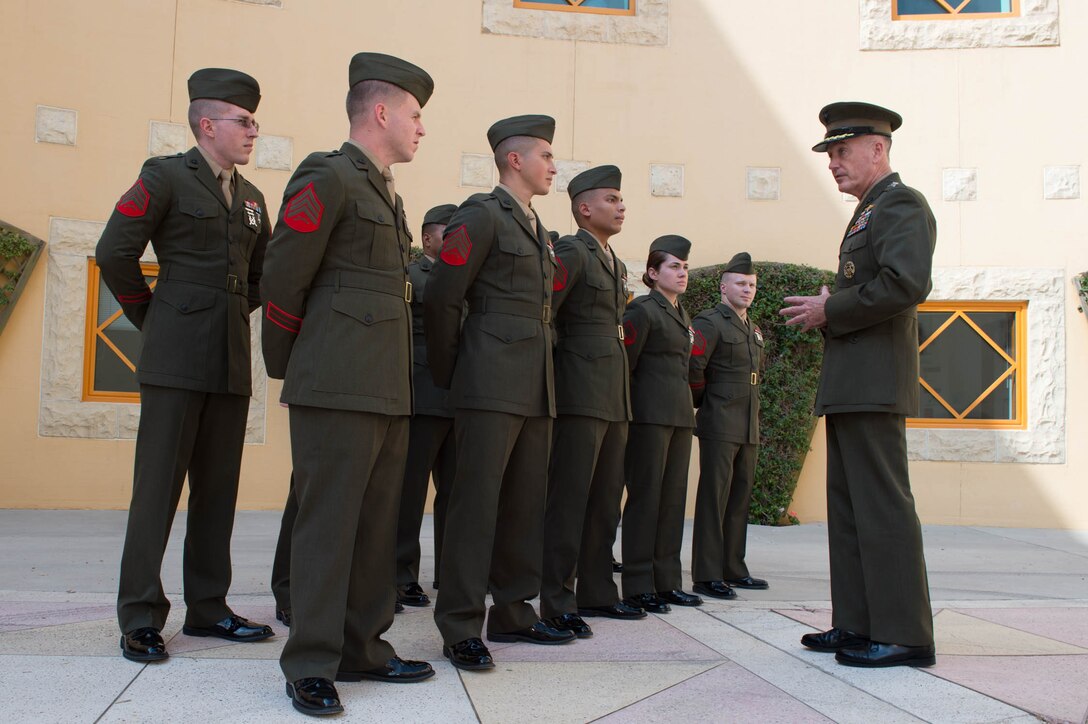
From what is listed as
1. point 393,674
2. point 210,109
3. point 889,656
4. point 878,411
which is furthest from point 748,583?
point 210,109

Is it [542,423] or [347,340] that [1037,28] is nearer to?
[542,423]

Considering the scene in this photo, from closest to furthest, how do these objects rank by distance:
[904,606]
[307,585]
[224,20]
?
1. [307,585]
2. [904,606]
3. [224,20]

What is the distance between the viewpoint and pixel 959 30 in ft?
29.2

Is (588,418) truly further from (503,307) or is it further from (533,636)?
(533,636)

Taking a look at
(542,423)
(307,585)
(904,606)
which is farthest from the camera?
(542,423)

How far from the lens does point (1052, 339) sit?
340 inches

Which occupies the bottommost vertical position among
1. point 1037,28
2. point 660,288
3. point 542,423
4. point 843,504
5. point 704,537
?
point 704,537

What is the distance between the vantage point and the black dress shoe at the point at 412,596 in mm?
4664

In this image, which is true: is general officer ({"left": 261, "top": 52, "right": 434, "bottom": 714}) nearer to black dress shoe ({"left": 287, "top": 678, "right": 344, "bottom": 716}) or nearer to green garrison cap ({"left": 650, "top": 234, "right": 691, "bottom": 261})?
black dress shoe ({"left": 287, "top": 678, "right": 344, "bottom": 716})

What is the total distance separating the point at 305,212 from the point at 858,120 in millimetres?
2189

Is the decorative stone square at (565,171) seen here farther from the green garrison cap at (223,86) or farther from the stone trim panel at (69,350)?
the green garrison cap at (223,86)

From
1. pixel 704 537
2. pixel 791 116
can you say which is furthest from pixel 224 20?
pixel 704 537

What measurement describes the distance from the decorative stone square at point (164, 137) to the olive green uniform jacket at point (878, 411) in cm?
630

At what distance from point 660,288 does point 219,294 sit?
2463mm
